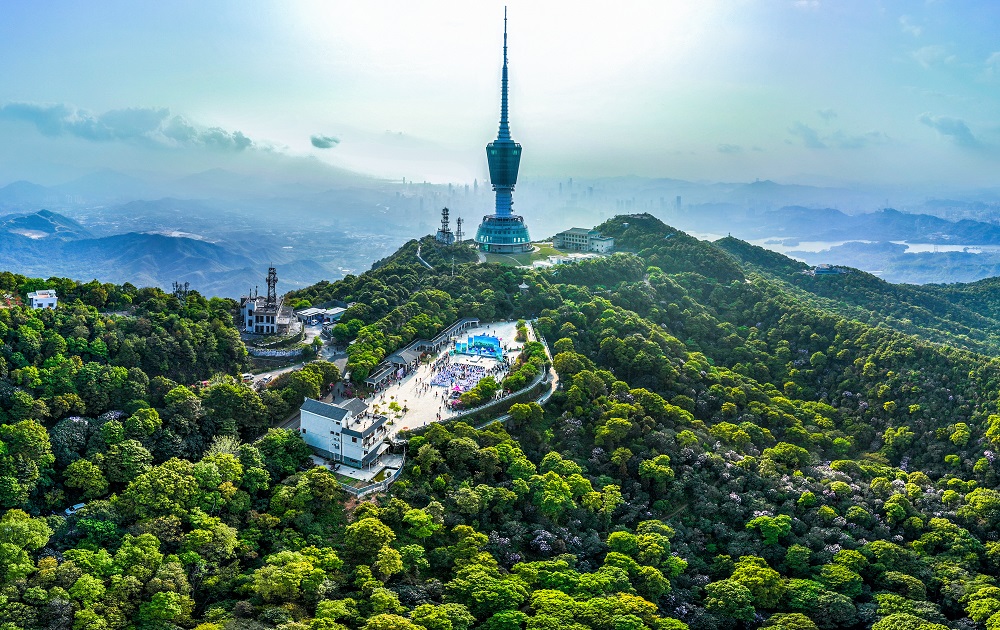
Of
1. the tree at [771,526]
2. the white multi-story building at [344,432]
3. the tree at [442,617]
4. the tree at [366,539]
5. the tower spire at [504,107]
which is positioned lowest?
the tree at [442,617]

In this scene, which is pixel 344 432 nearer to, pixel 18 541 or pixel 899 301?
pixel 18 541

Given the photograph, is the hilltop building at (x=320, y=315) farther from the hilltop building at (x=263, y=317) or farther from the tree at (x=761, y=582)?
the tree at (x=761, y=582)

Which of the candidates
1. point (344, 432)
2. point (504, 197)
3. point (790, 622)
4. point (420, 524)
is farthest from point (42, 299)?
point (504, 197)

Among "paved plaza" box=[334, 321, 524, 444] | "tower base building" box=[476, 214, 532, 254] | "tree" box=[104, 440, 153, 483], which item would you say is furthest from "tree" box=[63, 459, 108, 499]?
"tower base building" box=[476, 214, 532, 254]

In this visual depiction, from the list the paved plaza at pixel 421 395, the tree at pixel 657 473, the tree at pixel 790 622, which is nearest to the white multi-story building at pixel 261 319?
the paved plaza at pixel 421 395

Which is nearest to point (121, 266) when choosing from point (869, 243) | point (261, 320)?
point (261, 320)

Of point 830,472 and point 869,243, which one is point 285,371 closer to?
point 830,472

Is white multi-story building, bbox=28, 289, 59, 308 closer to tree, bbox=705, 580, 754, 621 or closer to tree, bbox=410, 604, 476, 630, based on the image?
tree, bbox=410, 604, 476, 630
